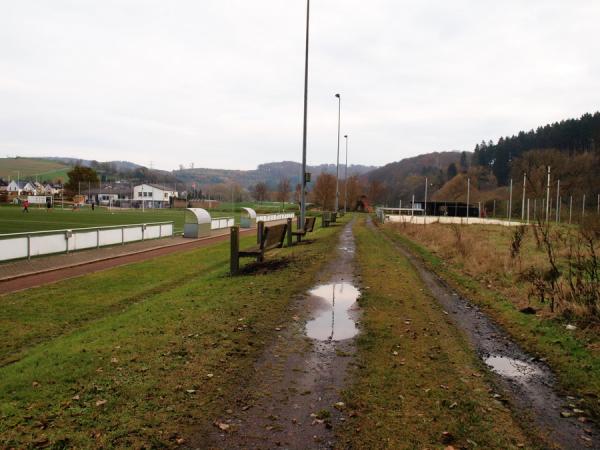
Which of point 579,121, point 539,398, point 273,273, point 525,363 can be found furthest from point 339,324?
point 579,121

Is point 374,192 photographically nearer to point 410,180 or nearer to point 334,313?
point 410,180

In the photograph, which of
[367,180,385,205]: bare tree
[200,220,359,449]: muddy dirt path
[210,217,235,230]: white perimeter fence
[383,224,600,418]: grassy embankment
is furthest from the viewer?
[367,180,385,205]: bare tree

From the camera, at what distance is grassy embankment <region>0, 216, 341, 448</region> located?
3.53m

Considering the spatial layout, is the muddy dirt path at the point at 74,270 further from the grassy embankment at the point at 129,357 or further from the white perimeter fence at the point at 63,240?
the white perimeter fence at the point at 63,240

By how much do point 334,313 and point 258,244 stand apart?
5.16m

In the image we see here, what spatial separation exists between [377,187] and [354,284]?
112737 mm

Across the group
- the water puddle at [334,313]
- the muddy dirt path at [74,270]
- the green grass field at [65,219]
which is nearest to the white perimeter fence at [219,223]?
the green grass field at [65,219]

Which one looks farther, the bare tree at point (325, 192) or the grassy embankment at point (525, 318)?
the bare tree at point (325, 192)

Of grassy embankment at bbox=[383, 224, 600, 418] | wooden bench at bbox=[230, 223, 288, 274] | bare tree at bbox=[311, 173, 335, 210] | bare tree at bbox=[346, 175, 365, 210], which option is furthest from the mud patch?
bare tree at bbox=[346, 175, 365, 210]

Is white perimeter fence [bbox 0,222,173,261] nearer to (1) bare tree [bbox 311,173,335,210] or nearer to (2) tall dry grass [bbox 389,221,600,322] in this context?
(2) tall dry grass [bbox 389,221,600,322]

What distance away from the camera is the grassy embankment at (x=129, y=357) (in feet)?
11.6

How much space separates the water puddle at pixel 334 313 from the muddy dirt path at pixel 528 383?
1533mm

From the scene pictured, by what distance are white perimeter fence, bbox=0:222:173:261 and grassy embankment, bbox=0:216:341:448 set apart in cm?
447

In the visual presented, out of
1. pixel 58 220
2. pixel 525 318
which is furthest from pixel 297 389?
pixel 58 220
